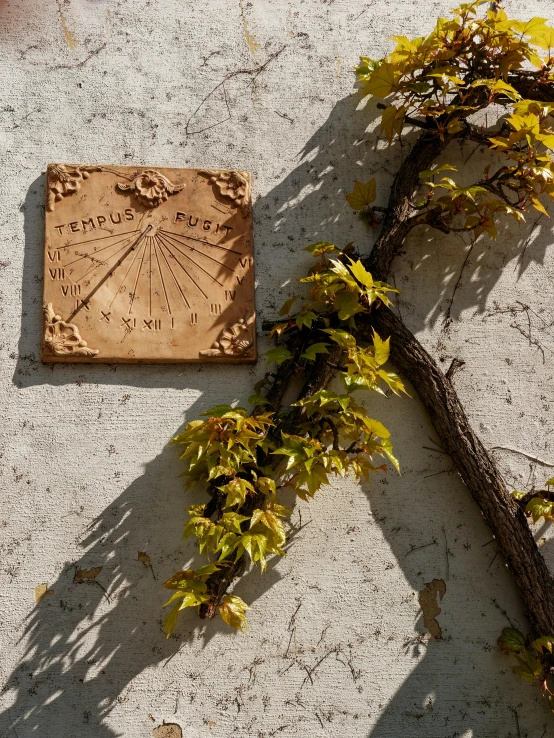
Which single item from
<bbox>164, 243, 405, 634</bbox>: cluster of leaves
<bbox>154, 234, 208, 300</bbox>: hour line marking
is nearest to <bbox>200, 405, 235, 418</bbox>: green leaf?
<bbox>164, 243, 405, 634</bbox>: cluster of leaves

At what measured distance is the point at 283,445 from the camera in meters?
3.20

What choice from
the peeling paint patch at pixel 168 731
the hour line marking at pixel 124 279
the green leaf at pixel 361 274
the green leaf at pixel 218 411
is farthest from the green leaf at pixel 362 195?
the peeling paint patch at pixel 168 731

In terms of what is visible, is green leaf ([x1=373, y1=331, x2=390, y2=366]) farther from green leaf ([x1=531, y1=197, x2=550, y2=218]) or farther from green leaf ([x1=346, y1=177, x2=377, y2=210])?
green leaf ([x1=531, y1=197, x2=550, y2=218])

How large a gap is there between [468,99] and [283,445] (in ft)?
5.54

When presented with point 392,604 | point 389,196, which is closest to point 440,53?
point 389,196

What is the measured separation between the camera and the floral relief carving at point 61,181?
3.38 m

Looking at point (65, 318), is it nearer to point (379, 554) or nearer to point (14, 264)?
point (14, 264)

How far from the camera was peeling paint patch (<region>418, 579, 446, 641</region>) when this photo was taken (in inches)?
129

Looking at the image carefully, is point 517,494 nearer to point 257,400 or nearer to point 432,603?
point 432,603

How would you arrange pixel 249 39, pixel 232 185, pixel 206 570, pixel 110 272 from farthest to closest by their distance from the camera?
pixel 249 39 < pixel 232 185 < pixel 110 272 < pixel 206 570

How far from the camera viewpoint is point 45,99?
3.52 metres

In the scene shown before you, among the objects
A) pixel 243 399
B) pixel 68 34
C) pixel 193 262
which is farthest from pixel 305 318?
pixel 68 34

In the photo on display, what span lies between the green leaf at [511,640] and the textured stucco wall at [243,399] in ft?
0.11

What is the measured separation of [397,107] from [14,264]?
5.78 feet
